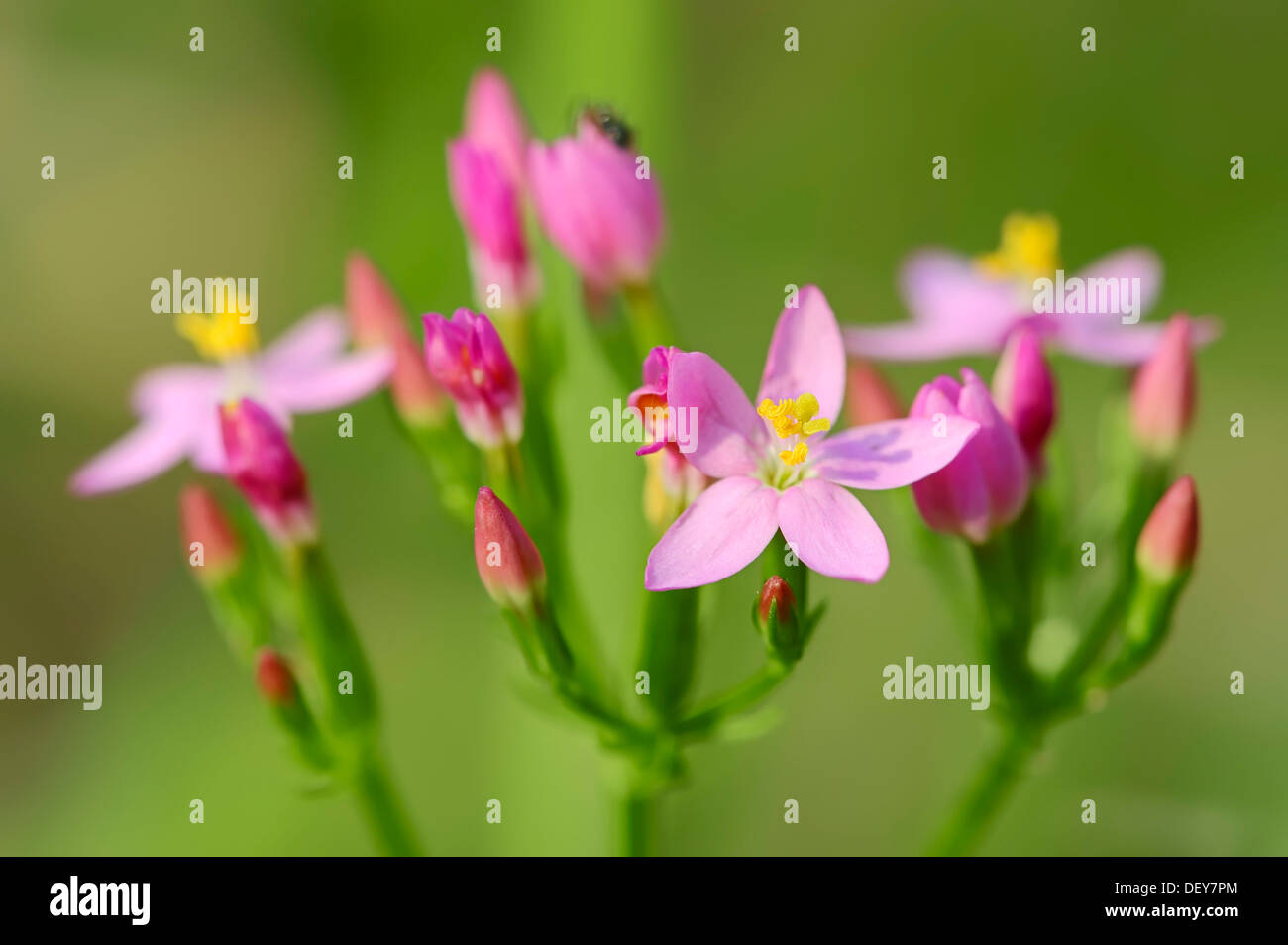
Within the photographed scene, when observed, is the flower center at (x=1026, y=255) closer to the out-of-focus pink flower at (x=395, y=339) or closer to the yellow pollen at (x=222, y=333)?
the out-of-focus pink flower at (x=395, y=339)

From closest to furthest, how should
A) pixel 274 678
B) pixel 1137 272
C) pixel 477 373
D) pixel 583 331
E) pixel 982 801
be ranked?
pixel 477 373 → pixel 274 678 → pixel 982 801 → pixel 1137 272 → pixel 583 331

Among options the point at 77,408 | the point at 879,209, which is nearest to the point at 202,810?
the point at 77,408

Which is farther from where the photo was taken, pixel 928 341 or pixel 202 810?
pixel 202 810

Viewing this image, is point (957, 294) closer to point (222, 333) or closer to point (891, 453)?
point (891, 453)

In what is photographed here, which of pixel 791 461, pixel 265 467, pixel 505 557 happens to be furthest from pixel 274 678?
pixel 791 461

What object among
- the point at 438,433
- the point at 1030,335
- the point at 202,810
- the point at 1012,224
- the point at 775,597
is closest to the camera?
the point at 775,597

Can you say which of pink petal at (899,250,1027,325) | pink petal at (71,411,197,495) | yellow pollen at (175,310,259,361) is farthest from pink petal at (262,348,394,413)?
pink petal at (899,250,1027,325)

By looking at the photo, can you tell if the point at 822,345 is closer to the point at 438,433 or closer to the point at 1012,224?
the point at 438,433
